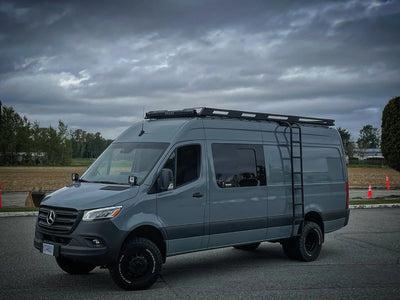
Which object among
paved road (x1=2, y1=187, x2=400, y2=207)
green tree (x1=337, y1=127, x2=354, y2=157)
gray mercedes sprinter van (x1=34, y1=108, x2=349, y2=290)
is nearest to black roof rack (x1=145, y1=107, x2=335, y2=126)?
gray mercedes sprinter van (x1=34, y1=108, x2=349, y2=290)

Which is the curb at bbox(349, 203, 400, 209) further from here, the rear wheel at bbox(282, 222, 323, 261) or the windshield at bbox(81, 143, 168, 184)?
the windshield at bbox(81, 143, 168, 184)

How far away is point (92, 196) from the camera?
6820 millimetres

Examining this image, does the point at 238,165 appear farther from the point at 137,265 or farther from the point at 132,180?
the point at 137,265

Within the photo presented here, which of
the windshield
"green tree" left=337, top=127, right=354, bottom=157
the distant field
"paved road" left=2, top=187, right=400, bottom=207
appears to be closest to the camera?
the windshield

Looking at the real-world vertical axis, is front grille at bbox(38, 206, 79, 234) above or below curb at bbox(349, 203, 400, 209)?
above

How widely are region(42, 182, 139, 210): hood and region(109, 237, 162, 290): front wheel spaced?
65 cm

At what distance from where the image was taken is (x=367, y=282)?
753 cm

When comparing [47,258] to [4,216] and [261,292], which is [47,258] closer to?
[261,292]

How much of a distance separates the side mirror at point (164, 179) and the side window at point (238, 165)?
1138 mm

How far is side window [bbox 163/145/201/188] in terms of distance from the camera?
748cm

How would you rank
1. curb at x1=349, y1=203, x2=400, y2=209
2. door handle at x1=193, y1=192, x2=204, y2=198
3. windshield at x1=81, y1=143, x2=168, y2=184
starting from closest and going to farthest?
windshield at x1=81, y1=143, x2=168, y2=184
door handle at x1=193, y1=192, x2=204, y2=198
curb at x1=349, y1=203, x2=400, y2=209

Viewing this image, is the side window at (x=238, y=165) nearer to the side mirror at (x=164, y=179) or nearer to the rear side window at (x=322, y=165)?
the side mirror at (x=164, y=179)

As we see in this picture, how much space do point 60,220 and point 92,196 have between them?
547 mm

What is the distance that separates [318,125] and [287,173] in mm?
1718
